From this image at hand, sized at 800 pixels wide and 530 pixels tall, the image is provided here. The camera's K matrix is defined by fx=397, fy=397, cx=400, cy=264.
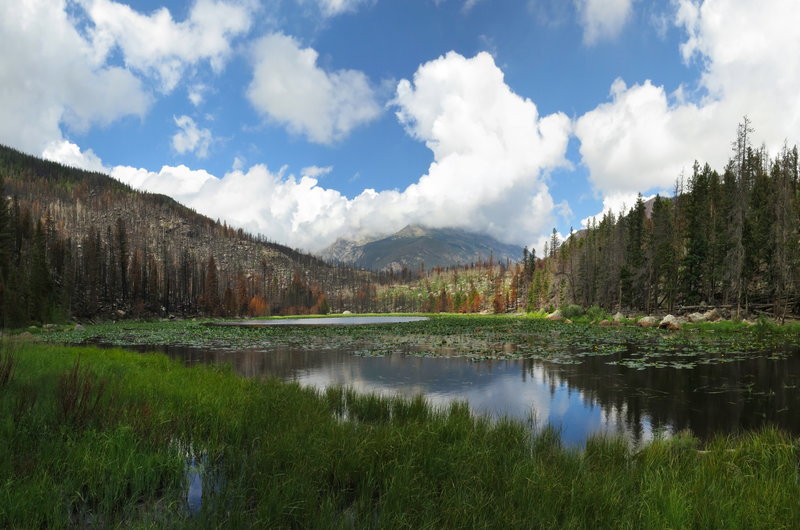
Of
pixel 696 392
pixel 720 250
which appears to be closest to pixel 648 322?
pixel 720 250

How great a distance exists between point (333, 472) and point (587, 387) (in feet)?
46.2

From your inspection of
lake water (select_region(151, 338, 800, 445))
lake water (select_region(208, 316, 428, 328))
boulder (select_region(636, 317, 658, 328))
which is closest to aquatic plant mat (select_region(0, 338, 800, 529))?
lake water (select_region(151, 338, 800, 445))

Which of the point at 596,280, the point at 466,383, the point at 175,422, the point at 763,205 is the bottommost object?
the point at 466,383

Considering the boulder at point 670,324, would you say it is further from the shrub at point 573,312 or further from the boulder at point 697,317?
the shrub at point 573,312

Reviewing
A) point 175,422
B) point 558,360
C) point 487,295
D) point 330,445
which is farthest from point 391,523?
point 487,295

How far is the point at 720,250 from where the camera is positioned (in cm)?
4988

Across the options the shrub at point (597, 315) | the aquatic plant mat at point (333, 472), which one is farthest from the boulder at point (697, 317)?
the aquatic plant mat at point (333, 472)

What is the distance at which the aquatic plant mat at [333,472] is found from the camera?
→ 515 centimetres

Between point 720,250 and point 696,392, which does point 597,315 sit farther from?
point 696,392

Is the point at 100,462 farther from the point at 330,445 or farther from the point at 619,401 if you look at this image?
the point at 619,401

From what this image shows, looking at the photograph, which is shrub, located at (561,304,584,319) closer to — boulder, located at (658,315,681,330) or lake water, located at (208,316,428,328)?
boulder, located at (658,315,681,330)

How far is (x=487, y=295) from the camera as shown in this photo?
163250 millimetres

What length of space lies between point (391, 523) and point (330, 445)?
284 centimetres

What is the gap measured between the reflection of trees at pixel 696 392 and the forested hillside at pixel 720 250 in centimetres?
2663
